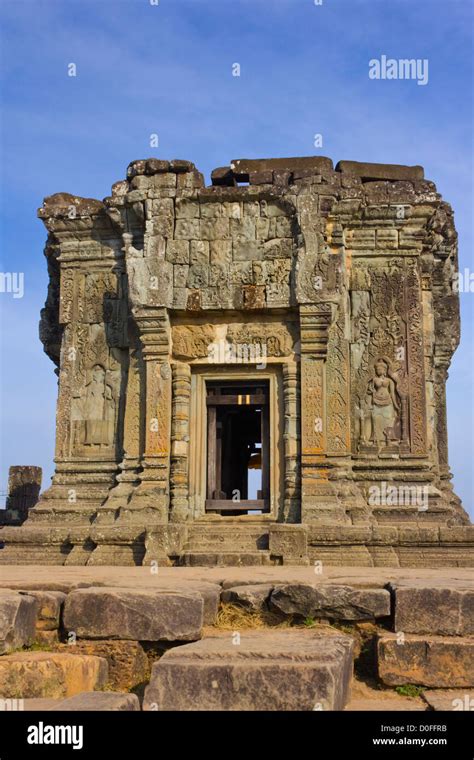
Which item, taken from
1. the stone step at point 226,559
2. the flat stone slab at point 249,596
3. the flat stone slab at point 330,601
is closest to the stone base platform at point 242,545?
the stone step at point 226,559

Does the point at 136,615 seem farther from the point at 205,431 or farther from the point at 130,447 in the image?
the point at 205,431

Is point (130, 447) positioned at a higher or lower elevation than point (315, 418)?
lower

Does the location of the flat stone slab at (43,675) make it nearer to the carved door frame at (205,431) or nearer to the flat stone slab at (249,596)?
the flat stone slab at (249,596)

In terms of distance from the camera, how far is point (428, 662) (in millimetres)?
5129

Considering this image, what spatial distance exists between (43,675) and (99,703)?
1034 millimetres

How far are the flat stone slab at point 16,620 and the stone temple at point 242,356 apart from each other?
184 inches

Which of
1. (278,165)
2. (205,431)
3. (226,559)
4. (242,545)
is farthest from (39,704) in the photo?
(278,165)

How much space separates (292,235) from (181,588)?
21.9 feet

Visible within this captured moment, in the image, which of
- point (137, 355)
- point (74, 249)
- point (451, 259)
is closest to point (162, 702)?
point (137, 355)

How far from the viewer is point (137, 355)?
38.4 ft

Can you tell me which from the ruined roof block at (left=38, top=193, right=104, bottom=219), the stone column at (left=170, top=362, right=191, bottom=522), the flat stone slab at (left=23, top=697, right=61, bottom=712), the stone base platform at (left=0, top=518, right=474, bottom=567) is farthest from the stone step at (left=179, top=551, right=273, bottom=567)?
the ruined roof block at (left=38, top=193, right=104, bottom=219)

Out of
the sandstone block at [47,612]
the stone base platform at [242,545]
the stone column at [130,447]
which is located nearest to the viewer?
the sandstone block at [47,612]

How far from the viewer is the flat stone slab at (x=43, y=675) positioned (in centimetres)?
483
